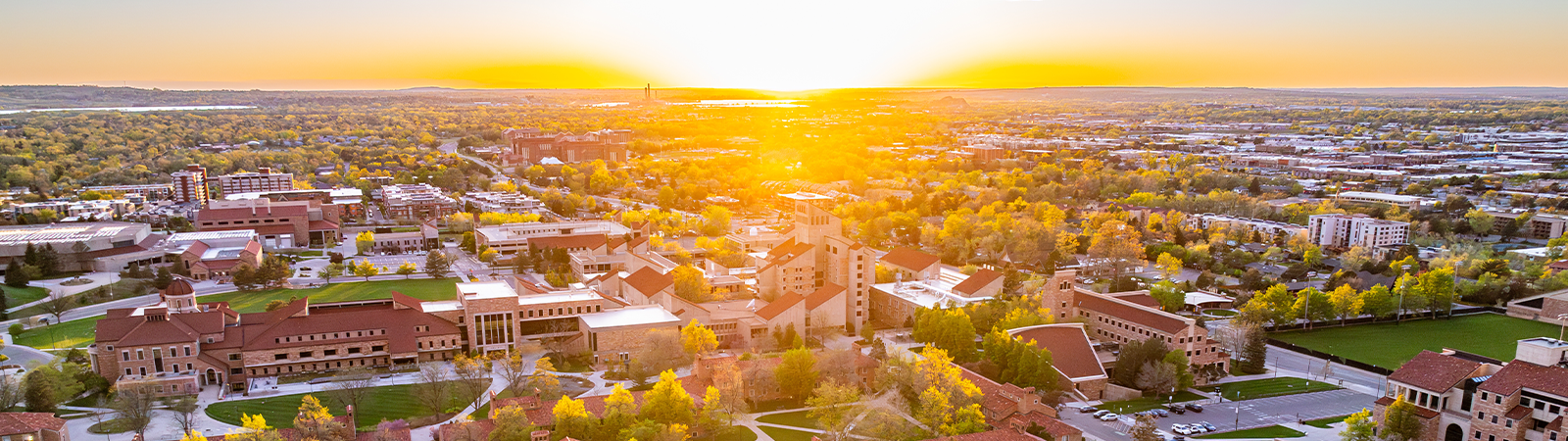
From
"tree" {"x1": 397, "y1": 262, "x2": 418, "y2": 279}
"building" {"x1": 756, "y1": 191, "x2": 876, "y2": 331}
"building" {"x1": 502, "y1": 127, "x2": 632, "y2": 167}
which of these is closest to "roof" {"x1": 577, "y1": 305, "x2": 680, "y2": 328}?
"building" {"x1": 756, "y1": 191, "x2": 876, "y2": 331}

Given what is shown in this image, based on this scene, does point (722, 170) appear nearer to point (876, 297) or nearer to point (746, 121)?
point (876, 297)

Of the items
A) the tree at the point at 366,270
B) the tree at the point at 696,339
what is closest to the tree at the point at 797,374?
the tree at the point at 696,339

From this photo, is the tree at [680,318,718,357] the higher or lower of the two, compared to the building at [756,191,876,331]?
lower

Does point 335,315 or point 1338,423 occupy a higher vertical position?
point 335,315

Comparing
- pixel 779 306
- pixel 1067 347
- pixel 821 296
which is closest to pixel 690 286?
pixel 779 306

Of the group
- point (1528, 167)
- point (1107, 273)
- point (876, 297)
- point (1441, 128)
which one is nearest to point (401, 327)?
point (876, 297)

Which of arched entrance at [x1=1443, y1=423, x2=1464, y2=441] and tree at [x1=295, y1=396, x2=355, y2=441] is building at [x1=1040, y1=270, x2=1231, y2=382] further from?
tree at [x1=295, y1=396, x2=355, y2=441]

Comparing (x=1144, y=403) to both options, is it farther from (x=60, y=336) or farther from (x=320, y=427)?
(x=60, y=336)
